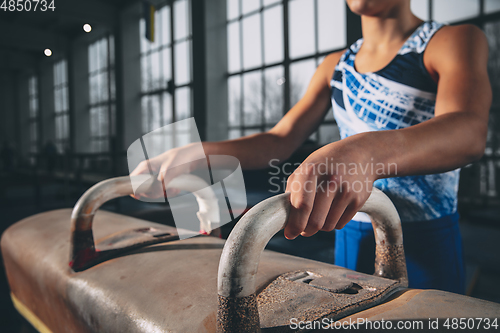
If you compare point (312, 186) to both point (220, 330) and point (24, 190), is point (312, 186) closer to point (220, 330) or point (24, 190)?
point (220, 330)

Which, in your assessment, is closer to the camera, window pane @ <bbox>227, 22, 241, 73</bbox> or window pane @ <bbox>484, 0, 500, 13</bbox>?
window pane @ <bbox>484, 0, 500, 13</bbox>

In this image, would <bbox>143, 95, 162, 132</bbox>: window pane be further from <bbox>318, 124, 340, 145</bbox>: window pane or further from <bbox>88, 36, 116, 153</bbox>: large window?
<bbox>318, 124, 340, 145</bbox>: window pane

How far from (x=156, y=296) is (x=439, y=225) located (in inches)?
23.0

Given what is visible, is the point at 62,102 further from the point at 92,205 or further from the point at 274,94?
the point at 92,205

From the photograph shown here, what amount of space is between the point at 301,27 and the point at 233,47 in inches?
79.5

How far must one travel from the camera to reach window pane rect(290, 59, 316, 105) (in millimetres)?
6000

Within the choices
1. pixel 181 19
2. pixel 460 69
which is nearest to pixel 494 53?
pixel 460 69

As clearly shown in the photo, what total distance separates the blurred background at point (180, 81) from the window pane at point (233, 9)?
0.04 meters

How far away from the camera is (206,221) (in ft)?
2.59

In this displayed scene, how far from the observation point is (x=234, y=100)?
7.54m

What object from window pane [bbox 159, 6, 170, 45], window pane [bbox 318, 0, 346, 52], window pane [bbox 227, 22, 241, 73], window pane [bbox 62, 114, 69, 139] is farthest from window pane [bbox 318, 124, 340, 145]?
window pane [bbox 62, 114, 69, 139]

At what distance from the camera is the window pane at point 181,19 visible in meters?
8.37

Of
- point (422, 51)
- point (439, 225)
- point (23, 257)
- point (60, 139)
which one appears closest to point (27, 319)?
point (23, 257)

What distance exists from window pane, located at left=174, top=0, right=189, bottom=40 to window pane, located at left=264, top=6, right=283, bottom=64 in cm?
270
